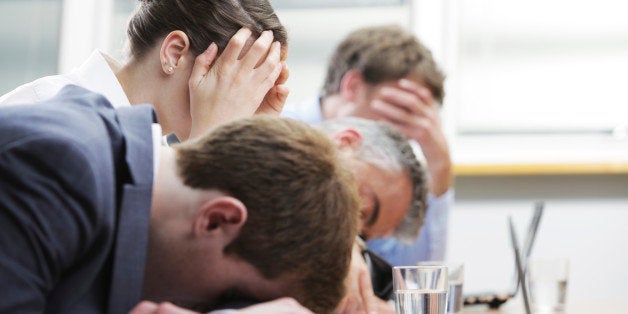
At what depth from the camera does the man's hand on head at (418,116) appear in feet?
8.00

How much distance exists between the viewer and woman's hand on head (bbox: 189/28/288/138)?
1.57 metres

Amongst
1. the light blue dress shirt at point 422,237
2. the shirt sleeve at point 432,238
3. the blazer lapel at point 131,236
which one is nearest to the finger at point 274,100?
the light blue dress shirt at point 422,237

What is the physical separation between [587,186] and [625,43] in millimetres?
538

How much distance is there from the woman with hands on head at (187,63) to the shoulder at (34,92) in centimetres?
5

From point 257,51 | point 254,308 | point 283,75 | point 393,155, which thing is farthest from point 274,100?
point 254,308

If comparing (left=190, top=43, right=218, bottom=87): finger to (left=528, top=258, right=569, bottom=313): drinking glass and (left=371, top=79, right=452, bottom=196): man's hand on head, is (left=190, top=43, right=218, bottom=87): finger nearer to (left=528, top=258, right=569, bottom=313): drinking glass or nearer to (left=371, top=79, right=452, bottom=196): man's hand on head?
(left=528, top=258, right=569, bottom=313): drinking glass

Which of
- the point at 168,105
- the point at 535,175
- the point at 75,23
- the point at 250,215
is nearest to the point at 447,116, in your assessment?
the point at 535,175

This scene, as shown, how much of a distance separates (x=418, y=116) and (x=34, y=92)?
1263 millimetres

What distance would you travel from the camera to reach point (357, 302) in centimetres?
137

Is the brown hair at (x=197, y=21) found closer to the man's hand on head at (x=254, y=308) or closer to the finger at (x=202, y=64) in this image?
the finger at (x=202, y=64)

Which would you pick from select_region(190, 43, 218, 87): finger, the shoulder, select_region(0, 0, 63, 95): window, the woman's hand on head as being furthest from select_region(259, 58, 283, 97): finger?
select_region(0, 0, 63, 95): window

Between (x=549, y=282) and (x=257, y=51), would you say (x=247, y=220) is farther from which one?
(x=549, y=282)

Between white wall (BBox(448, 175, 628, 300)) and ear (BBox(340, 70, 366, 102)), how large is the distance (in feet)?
2.45

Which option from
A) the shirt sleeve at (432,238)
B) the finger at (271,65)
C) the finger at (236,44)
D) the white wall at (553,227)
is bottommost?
the white wall at (553,227)
